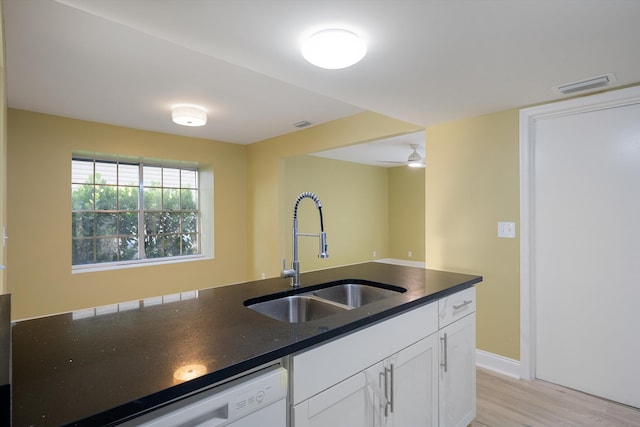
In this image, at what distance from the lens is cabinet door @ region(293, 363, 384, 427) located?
41.7 inches

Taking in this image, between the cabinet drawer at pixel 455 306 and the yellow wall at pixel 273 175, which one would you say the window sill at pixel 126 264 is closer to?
the yellow wall at pixel 273 175

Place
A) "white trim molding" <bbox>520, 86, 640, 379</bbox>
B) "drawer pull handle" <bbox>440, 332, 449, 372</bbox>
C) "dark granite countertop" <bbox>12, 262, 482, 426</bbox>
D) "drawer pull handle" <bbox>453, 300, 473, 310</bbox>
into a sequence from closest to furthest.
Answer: "dark granite countertop" <bbox>12, 262, 482, 426</bbox>, "drawer pull handle" <bbox>440, 332, 449, 372</bbox>, "drawer pull handle" <bbox>453, 300, 473, 310</bbox>, "white trim molding" <bbox>520, 86, 640, 379</bbox>

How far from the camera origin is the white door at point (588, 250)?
7.27 ft

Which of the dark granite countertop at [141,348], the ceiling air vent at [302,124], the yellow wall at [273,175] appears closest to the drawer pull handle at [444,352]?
the dark granite countertop at [141,348]

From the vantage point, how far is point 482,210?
113 inches

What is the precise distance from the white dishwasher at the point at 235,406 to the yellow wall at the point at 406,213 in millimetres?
6908

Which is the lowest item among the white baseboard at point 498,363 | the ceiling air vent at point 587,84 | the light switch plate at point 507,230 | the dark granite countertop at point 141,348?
the white baseboard at point 498,363

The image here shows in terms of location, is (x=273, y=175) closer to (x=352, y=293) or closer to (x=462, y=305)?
(x=352, y=293)

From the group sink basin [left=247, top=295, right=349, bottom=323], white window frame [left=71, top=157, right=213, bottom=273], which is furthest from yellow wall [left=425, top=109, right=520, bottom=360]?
white window frame [left=71, top=157, right=213, bottom=273]

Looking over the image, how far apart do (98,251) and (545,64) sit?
4.88 m

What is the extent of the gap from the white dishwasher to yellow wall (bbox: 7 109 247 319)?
12.2ft

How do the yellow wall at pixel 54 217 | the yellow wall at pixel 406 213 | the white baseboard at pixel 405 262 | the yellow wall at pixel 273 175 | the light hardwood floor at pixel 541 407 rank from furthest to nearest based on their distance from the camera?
the yellow wall at pixel 406 213 < the white baseboard at pixel 405 262 < the yellow wall at pixel 273 175 < the yellow wall at pixel 54 217 < the light hardwood floor at pixel 541 407

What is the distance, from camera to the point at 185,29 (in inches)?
60.9

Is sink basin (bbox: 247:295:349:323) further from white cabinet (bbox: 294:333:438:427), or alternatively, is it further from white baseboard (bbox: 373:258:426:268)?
white baseboard (bbox: 373:258:426:268)
